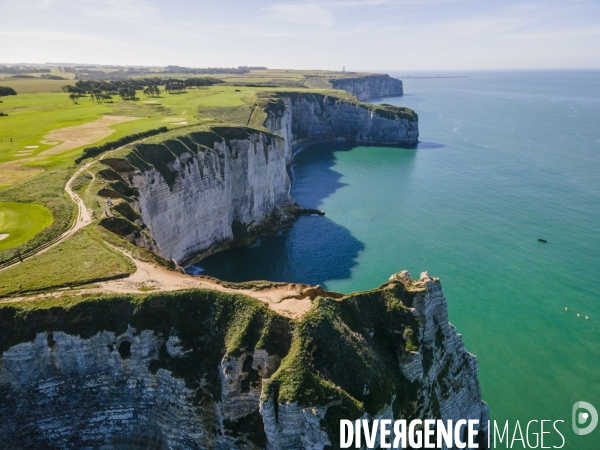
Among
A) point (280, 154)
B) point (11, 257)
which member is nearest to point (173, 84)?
point (280, 154)

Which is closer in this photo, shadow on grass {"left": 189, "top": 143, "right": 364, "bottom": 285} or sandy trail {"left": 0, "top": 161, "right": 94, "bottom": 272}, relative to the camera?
sandy trail {"left": 0, "top": 161, "right": 94, "bottom": 272}

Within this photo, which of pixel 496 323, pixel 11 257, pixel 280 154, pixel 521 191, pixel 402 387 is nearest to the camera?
pixel 402 387

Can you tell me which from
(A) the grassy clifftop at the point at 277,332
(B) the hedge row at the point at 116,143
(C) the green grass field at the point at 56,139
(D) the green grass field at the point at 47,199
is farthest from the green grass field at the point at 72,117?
(A) the grassy clifftop at the point at 277,332

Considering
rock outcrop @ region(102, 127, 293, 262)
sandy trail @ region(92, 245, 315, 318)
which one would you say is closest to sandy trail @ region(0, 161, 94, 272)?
rock outcrop @ region(102, 127, 293, 262)

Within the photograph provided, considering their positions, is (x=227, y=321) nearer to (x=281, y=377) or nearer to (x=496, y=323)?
(x=281, y=377)

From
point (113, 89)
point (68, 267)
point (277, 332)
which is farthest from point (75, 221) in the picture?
point (113, 89)

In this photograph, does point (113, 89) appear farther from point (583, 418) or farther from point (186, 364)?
point (583, 418)

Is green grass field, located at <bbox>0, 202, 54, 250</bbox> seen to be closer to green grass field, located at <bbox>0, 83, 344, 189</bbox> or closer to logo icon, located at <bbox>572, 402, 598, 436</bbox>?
green grass field, located at <bbox>0, 83, 344, 189</bbox>

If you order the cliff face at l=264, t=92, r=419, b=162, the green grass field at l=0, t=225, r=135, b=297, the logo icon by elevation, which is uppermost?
the cliff face at l=264, t=92, r=419, b=162
